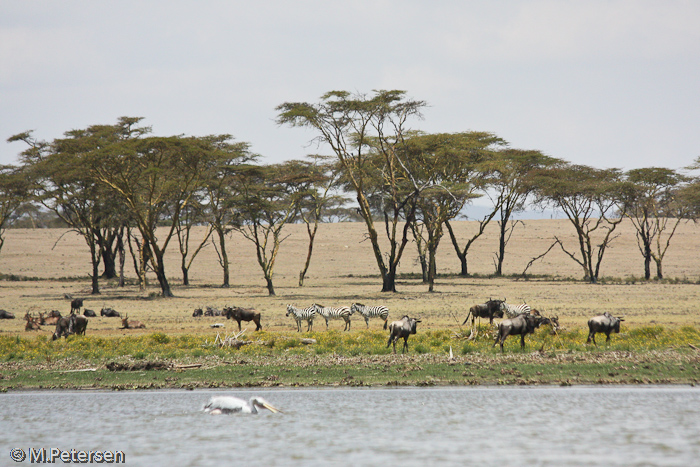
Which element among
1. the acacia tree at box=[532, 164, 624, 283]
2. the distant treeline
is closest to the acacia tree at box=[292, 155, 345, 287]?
the distant treeline

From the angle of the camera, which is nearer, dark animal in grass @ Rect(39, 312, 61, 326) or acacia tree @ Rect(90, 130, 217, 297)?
dark animal in grass @ Rect(39, 312, 61, 326)

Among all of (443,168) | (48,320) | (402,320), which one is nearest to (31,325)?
(48,320)

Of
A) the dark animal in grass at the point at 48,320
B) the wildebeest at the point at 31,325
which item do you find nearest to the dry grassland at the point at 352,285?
the wildebeest at the point at 31,325

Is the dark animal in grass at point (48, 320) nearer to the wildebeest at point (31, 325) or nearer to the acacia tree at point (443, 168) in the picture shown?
the wildebeest at point (31, 325)

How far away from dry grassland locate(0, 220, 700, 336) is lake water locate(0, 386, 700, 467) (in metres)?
10.5

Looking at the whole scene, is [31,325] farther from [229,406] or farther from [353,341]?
[229,406]

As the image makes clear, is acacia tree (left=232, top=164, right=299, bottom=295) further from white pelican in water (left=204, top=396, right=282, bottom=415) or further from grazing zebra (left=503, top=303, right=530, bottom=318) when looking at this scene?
white pelican in water (left=204, top=396, right=282, bottom=415)

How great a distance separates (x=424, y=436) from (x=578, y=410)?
2.96 metres

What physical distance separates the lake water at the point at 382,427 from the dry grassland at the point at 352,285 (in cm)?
1051

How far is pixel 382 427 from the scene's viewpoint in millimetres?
9992

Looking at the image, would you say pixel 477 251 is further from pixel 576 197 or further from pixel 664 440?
pixel 664 440

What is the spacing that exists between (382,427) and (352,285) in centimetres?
3974

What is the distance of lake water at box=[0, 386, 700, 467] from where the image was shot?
8.50m

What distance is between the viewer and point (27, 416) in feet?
35.7
